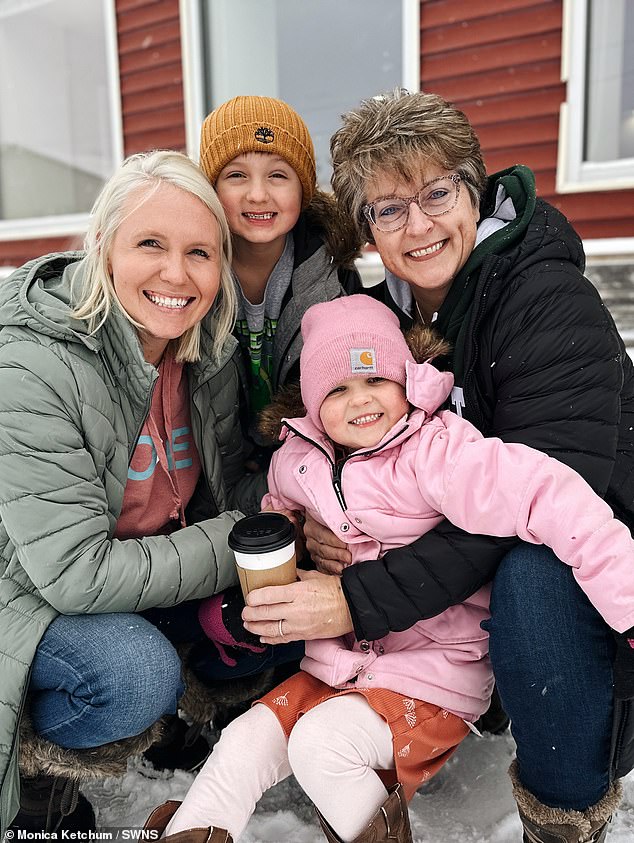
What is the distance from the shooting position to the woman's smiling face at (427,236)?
1.86 meters

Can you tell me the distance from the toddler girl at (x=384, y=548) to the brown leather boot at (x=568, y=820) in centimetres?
4

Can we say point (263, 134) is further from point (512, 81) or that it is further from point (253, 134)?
point (512, 81)

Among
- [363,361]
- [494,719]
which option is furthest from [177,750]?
[363,361]

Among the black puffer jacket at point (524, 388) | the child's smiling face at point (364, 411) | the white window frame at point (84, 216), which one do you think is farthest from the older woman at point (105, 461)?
the white window frame at point (84, 216)

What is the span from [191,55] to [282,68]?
0.73 m

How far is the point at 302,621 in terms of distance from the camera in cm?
164

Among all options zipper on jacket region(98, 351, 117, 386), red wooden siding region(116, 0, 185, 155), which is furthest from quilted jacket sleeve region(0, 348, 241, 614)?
red wooden siding region(116, 0, 185, 155)

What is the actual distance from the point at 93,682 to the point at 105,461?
0.50 m

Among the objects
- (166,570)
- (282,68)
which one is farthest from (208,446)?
(282,68)

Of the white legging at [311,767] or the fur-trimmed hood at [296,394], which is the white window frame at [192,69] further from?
the white legging at [311,767]

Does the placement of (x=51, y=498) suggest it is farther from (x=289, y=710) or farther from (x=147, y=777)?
(x=147, y=777)

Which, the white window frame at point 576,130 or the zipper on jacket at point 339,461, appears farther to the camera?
the white window frame at point 576,130

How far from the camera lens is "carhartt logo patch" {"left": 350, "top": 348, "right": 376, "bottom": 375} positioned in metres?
1.79

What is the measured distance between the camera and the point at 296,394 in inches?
80.1
